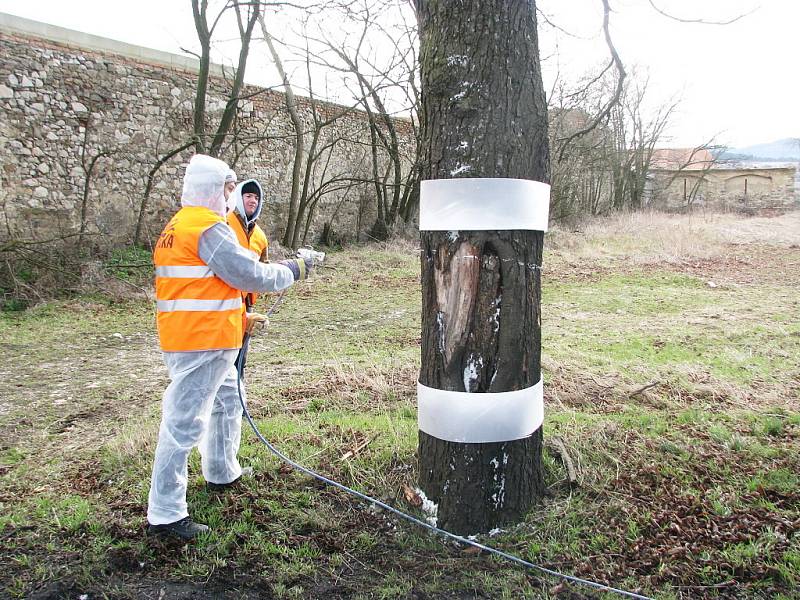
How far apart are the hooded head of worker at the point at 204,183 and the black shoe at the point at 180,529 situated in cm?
162

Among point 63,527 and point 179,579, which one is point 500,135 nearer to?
point 179,579

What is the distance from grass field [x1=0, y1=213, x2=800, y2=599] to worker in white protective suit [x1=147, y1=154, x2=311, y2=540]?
0.77 feet

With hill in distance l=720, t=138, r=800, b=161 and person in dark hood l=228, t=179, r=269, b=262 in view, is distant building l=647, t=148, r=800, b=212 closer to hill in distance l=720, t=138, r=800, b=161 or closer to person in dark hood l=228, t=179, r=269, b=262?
hill in distance l=720, t=138, r=800, b=161

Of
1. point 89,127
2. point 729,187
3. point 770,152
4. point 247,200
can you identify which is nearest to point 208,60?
point 89,127

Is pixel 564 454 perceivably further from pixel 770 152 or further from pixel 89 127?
pixel 770 152

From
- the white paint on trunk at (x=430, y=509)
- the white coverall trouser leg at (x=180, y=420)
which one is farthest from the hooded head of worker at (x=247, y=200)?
the white paint on trunk at (x=430, y=509)

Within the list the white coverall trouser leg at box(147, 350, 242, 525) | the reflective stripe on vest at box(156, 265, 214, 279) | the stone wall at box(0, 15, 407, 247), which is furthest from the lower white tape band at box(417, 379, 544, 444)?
the stone wall at box(0, 15, 407, 247)

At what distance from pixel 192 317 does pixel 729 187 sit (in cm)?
4076

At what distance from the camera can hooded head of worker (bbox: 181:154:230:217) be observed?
3.09 metres

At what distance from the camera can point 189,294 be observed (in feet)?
9.86

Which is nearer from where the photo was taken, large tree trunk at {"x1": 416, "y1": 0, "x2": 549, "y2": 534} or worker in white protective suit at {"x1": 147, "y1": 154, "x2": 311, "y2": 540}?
large tree trunk at {"x1": 416, "y1": 0, "x2": 549, "y2": 534}

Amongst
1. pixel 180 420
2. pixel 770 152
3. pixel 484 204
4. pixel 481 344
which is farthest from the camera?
pixel 770 152

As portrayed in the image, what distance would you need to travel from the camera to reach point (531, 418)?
3.01 m

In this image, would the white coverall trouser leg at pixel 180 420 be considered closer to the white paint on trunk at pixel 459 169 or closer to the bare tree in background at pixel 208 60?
the white paint on trunk at pixel 459 169
